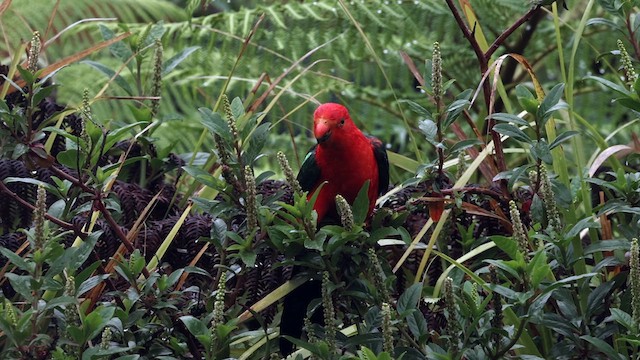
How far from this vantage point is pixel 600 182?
125 cm

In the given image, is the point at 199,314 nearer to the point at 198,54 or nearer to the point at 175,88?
the point at 198,54

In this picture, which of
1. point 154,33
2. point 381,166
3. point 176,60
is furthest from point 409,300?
point 154,33

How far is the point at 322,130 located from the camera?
1646 mm

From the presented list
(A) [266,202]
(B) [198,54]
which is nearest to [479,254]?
(A) [266,202]

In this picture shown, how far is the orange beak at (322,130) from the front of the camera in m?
1.65

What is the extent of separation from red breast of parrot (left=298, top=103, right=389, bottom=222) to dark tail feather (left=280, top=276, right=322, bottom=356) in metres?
0.26

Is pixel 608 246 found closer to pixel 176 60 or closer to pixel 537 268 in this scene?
pixel 537 268

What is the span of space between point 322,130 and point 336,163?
7 cm

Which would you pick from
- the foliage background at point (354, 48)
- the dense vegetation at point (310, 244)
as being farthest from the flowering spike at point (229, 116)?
the foliage background at point (354, 48)

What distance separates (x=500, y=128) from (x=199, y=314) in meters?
0.55

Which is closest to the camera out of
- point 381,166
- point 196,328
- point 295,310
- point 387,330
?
point 387,330

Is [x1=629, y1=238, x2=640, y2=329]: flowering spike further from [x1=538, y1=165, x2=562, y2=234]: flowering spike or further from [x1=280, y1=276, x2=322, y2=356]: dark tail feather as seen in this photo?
[x1=280, y1=276, x2=322, y2=356]: dark tail feather

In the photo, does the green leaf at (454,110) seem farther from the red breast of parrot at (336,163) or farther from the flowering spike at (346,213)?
the red breast of parrot at (336,163)

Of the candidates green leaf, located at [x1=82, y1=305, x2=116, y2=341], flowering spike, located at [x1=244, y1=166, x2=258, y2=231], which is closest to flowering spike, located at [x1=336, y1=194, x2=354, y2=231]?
flowering spike, located at [x1=244, y1=166, x2=258, y2=231]
